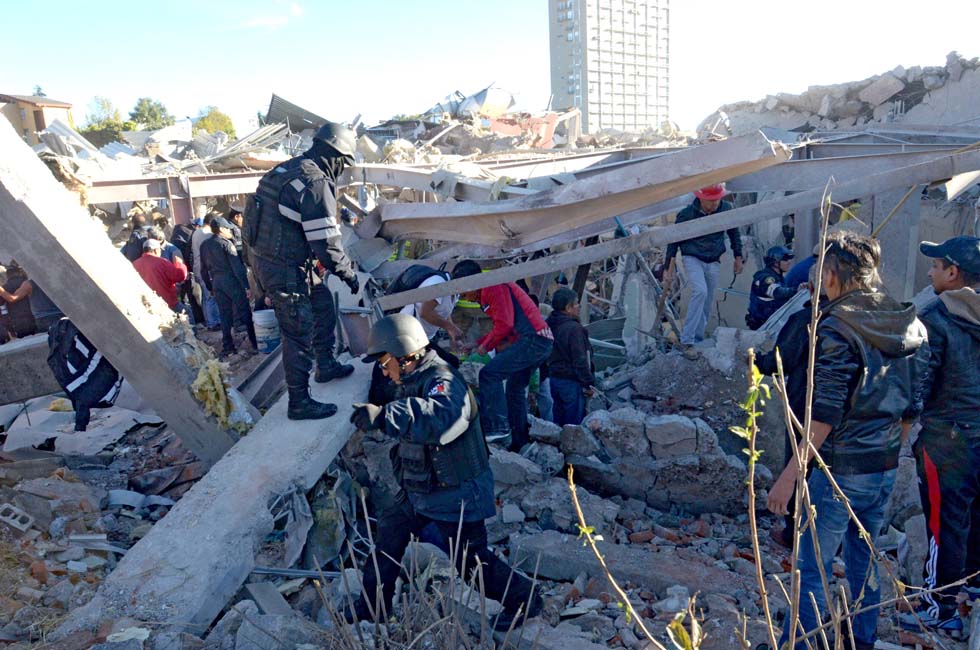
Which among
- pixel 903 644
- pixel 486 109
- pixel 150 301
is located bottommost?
pixel 903 644

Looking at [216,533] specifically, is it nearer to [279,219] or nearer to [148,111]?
[279,219]

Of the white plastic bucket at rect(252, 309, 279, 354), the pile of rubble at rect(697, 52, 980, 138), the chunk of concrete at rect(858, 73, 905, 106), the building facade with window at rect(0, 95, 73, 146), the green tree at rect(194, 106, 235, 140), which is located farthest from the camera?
the green tree at rect(194, 106, 235, 140)

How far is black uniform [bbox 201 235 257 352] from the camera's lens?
7.70 m

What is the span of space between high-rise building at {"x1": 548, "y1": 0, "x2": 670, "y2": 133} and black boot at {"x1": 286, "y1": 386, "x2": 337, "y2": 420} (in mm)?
28175

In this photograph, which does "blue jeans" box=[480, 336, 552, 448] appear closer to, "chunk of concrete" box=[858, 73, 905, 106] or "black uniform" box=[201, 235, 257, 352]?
"black uniform" box=[201, 235, 257, 352]

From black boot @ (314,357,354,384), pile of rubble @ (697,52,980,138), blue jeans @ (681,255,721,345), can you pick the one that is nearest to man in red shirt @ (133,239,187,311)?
black boot @ (314,357,354,384)

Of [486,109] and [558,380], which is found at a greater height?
[486,109]

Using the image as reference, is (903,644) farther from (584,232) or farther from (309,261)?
(309,261)

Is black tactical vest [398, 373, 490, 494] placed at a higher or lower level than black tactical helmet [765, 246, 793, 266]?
lower

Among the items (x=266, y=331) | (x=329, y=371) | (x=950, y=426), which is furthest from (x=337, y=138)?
(x=950, y=426)

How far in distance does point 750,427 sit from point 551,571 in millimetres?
2626

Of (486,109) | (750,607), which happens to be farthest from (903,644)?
(486,109)

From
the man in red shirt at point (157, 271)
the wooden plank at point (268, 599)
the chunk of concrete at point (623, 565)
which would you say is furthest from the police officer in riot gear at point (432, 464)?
the man in red shirt at point (157, 271)

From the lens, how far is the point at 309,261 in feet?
14.6
